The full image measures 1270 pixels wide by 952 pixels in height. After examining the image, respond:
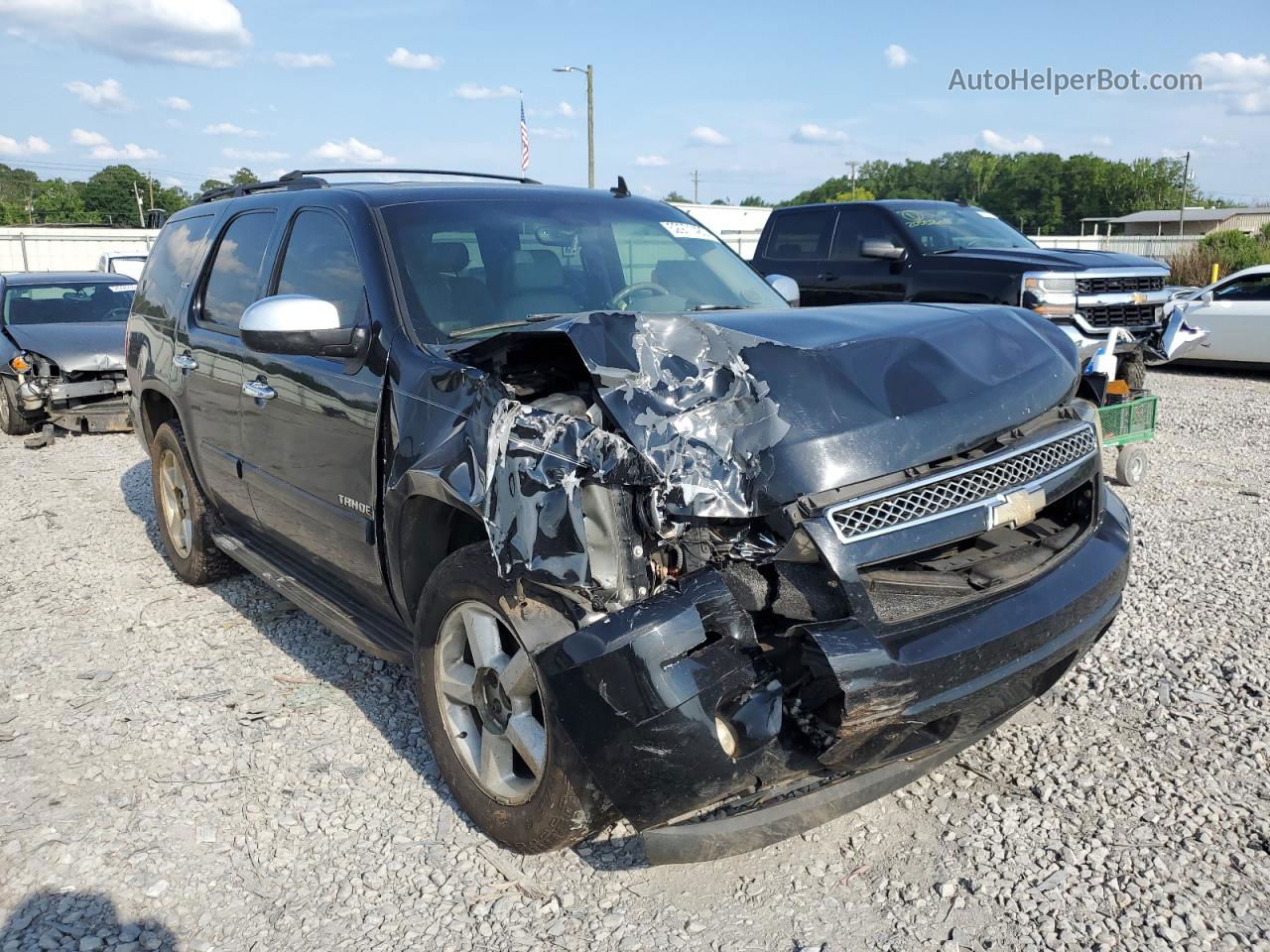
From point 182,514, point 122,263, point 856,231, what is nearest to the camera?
point 182,514

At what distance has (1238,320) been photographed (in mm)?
12844

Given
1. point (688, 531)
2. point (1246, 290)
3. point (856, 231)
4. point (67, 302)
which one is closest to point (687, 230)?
point (688, 531)

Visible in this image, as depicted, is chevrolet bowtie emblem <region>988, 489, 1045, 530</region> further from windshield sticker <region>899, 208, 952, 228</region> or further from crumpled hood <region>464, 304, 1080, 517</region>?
windshield sticker <region>899, 208, 952, 228</region>

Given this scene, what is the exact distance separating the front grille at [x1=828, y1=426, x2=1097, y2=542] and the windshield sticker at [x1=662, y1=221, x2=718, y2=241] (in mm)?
2041

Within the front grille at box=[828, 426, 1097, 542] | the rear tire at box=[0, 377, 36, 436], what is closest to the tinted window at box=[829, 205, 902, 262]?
the front grille at box=[828, 426, 1097, 542]

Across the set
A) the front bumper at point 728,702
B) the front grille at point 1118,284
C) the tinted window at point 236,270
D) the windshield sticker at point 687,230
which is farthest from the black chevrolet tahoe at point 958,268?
the tinted window at point 236,270

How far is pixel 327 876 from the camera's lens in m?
2.92

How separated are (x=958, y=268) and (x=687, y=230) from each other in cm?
547

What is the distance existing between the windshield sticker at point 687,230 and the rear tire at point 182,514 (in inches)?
110

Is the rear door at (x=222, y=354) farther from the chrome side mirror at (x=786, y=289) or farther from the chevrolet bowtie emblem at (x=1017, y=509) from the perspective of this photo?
the chevrolet bowtie emblem at (x=1017, y=509)

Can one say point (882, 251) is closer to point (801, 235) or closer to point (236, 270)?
point (801, 235)

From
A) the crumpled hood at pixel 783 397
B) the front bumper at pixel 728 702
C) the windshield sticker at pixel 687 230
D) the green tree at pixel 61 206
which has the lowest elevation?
the front bumper at pixel 728 702

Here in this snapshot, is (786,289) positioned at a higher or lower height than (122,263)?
lower

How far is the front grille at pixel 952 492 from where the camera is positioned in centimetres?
240
